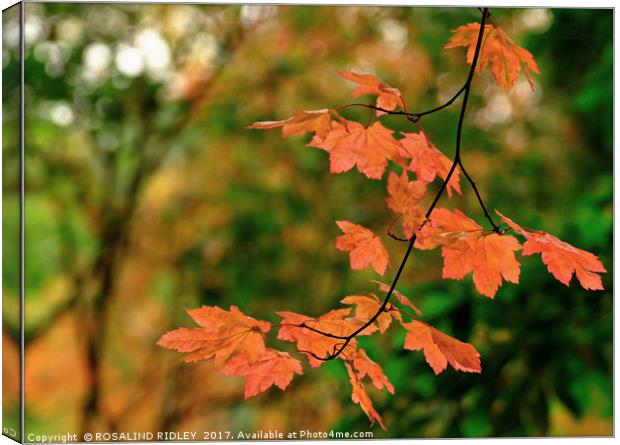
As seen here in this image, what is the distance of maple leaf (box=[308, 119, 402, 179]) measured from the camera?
82 cm

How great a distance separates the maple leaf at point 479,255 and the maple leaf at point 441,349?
2.9 inches

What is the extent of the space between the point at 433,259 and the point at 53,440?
1.77m

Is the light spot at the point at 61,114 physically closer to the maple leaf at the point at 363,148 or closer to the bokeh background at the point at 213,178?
the bokeh background at the point at 213,178

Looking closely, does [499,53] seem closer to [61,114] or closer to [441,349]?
[441,349]

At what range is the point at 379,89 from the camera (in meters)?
0.82

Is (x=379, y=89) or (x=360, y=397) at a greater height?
(x=379, y=89)

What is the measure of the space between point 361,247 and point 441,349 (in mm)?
194

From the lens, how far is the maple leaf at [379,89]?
0.79 m

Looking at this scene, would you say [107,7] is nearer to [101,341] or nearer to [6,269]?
[101,341]

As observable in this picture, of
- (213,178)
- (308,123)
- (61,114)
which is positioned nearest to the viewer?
(308,123)

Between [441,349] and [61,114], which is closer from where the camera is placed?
[441,349]

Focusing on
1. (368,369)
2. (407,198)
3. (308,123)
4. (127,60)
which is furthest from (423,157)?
(127,60)

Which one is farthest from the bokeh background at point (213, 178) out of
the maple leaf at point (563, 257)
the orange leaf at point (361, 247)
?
the maple leaf at point (563, 257)

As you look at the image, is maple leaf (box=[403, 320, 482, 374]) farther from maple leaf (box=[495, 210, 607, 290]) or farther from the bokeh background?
Answer: the bokeh background
